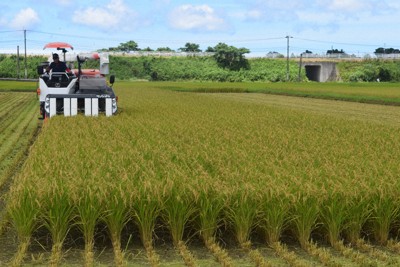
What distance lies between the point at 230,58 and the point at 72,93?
3710 inches

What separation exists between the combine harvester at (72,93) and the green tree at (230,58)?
92738 millimetres

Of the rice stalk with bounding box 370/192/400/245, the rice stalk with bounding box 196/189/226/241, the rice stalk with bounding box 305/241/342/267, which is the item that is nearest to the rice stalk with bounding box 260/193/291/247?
the rice stalk with bounding box 305/241/342/267

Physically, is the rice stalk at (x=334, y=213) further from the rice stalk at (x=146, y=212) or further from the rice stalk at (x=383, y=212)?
the rice stalk at (x=146, y=212)

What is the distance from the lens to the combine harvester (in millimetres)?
18812

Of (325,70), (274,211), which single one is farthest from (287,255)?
(325,70)

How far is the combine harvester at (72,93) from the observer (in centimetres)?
1881

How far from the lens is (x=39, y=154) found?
10.2m

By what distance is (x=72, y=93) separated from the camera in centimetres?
1995

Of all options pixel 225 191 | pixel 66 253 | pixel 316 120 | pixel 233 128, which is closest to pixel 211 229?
pixel 225 191

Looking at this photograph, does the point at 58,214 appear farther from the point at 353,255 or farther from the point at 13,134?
the point at 13,134

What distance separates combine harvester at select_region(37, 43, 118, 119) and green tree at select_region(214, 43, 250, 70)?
304 ft

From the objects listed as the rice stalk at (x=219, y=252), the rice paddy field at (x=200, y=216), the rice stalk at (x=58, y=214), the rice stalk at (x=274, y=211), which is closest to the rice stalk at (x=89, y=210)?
the rice paddy field at (x=200, y=216)

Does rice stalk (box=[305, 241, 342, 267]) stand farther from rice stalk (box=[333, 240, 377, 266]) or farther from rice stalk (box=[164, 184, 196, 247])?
rice stalk (box=[164, 184, 196, 247])

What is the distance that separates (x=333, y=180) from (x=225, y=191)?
1.76m
